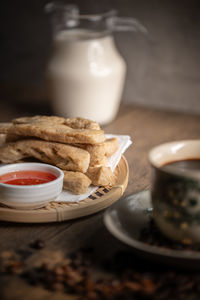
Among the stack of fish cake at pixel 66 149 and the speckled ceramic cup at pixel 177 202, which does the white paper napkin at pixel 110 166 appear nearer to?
the stack of fish cake at pixel 66 149

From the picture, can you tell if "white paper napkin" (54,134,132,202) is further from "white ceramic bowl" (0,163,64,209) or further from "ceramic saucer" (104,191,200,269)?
"ceramic saucer" (104,191,200,269)

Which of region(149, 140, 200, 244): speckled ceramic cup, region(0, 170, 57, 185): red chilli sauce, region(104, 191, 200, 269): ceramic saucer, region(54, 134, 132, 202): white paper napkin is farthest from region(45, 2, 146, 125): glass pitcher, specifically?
region(149, 140, 200, 244): speckled ceramic cup

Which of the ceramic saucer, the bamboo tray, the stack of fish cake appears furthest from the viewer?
the stack of fish cake

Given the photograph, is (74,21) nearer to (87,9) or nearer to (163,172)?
(87,9)

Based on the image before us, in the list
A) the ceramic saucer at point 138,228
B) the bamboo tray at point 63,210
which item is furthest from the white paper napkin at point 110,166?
the ceramic saucer at point 138,228

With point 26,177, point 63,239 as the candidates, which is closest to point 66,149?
point 26,177

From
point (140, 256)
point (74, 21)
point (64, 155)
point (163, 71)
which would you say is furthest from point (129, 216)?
point (163, 71)
